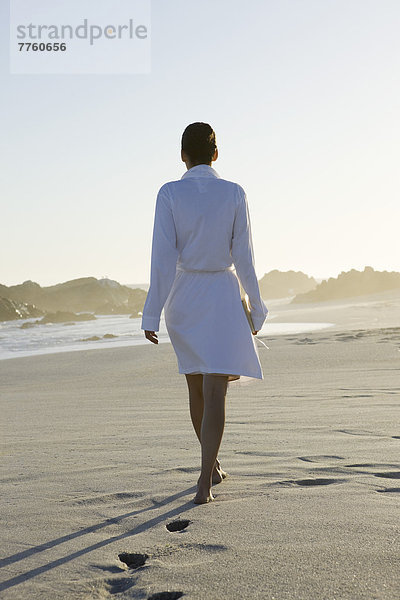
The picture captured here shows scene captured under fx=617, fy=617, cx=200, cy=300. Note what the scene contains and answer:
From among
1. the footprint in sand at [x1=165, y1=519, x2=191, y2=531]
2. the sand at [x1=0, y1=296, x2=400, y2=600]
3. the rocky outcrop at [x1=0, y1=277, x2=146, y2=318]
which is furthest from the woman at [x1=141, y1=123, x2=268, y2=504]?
the rocky outcrop at [x1=0, y1=277, x2=146, y2=318]

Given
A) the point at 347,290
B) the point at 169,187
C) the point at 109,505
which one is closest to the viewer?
the point at 109,505

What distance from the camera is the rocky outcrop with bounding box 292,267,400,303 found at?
150 ft

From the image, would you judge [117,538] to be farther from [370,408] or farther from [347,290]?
[347,290]

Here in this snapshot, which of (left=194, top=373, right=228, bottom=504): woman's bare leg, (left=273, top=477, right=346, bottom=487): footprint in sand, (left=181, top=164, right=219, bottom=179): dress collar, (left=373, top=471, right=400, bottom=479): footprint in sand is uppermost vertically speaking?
(left=181, top=164, right=219, bottom=179): dress collar

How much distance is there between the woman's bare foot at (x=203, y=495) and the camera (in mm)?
3020

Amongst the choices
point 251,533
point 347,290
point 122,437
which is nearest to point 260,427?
point 122,437

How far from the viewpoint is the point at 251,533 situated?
2.52 meters

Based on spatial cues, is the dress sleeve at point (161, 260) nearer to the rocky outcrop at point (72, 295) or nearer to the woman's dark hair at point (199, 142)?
the woman's dark hair at point (199, 142)

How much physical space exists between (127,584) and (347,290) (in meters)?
45.4

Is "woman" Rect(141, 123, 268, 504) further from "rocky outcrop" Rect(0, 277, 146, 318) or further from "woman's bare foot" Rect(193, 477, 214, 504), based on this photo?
"rocky outcrop" Rect(0, 277, 146, 318)

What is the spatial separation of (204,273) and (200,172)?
559 mm

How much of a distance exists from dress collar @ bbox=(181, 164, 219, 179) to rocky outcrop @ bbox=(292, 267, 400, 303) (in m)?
42.3

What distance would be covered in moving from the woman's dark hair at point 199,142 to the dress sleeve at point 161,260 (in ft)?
0.97

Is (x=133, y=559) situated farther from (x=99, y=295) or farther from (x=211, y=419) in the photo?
(x=99, y=295)
